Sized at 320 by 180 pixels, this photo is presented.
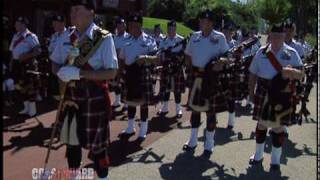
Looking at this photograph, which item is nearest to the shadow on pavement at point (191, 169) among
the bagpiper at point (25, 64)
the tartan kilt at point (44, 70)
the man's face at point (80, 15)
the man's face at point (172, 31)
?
the man's face at point (80, 15)

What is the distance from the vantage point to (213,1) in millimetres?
59094

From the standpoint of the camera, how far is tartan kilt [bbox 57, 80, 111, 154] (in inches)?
191

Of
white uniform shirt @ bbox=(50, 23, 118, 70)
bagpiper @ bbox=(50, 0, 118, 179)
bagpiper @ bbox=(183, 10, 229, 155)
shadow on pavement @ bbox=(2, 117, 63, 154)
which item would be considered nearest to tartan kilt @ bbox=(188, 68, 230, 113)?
bagpiper @ bbox=(183, 10, 229, 155)

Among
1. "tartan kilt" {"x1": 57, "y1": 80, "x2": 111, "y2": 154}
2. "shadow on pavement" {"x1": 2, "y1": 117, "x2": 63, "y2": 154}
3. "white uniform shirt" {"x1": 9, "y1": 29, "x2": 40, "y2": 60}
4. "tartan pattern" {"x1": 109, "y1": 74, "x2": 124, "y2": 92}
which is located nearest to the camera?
"tartan kilt" {"x1": 57, "y1": 80, "x2": 111, "y2": 154}

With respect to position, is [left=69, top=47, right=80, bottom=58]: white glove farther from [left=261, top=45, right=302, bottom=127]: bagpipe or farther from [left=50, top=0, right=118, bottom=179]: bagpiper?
[left=261, top=45, right=302, bottom=127]: bagpipe

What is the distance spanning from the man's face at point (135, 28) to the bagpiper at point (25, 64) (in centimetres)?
241

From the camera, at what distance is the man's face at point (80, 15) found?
4.70m

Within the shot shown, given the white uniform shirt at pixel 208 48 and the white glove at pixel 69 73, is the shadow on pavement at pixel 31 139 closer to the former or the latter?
the white uniform shirt at pixel 208 48

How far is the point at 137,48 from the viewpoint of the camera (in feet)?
25.6

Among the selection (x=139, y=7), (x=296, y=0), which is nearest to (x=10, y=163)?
(x=139, y=7)

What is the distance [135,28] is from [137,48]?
298 millimetres

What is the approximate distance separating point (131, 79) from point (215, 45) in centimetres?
156

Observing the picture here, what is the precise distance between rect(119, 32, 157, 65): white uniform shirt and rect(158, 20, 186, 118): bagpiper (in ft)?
8.35
